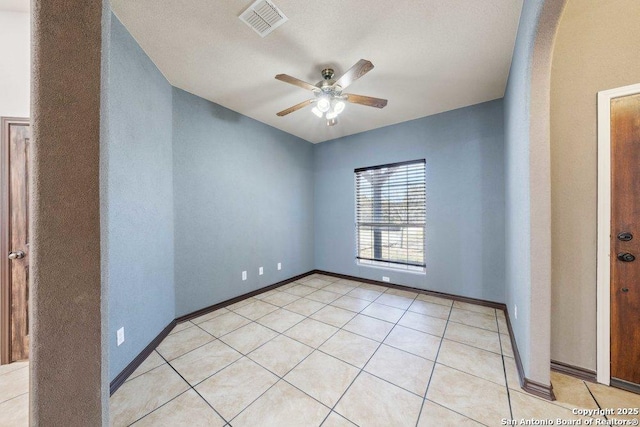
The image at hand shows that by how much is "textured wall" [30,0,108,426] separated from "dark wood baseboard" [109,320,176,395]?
1182 millimetres

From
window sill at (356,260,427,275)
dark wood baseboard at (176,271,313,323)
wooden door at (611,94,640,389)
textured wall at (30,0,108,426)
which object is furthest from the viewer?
window sill at (356,260,427,275)

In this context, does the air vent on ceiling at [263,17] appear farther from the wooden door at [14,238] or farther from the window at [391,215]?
the window at [391,215]

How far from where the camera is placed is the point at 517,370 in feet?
5.64

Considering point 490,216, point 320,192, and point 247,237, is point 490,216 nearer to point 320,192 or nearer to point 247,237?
point 320,192

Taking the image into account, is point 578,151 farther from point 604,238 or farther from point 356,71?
point 356,71

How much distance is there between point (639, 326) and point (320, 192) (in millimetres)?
3852

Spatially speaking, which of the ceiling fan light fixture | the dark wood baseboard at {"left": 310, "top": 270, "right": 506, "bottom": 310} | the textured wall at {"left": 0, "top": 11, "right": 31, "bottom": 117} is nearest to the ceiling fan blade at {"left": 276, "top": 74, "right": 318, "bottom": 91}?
the ceiling fan light fixture

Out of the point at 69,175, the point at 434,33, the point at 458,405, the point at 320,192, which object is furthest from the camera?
the point at 320,192

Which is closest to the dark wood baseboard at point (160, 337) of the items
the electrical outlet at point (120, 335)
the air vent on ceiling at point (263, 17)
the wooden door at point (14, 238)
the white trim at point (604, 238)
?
the electrical outlet at point (120, 335)

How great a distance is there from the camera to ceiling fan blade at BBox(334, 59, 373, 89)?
171 cm

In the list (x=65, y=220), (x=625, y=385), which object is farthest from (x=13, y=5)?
(x=625, y=385)

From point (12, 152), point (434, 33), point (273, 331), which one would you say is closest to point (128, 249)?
point (12, 152)

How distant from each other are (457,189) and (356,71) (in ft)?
7.25

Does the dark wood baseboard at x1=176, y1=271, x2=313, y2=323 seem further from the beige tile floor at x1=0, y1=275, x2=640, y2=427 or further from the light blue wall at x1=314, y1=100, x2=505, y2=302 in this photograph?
the light blue wall at x1=314, y1=100, x2=505, y2=302
